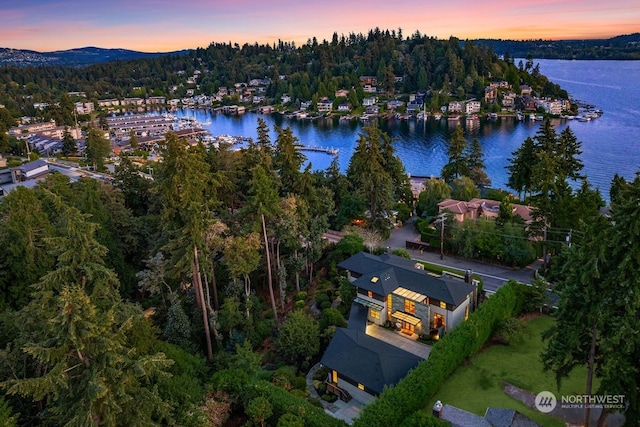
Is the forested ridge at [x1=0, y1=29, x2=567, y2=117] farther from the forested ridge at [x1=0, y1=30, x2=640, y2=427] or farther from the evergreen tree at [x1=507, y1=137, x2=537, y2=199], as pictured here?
the forested ridge at [x1=0, y1=30, x2=640, y2=427]

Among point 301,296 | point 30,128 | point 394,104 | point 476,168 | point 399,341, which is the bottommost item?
point 399,341

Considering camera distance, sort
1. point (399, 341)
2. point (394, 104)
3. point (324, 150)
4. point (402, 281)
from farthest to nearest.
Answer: point (394, 104), point (324, 150), point (402, 281), point (399, 341)

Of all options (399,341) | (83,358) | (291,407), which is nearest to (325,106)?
(399,341)

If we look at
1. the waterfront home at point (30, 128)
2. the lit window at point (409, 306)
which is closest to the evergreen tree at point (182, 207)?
the lit window at point (409, 306)

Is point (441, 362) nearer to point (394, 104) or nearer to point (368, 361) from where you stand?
A: point (368, 361)

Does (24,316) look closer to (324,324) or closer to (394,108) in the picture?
(324,324)

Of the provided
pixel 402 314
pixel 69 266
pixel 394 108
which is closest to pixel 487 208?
pixel 402 314

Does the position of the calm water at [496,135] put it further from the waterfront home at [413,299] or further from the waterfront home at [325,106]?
the waterfront home at [413,299]
